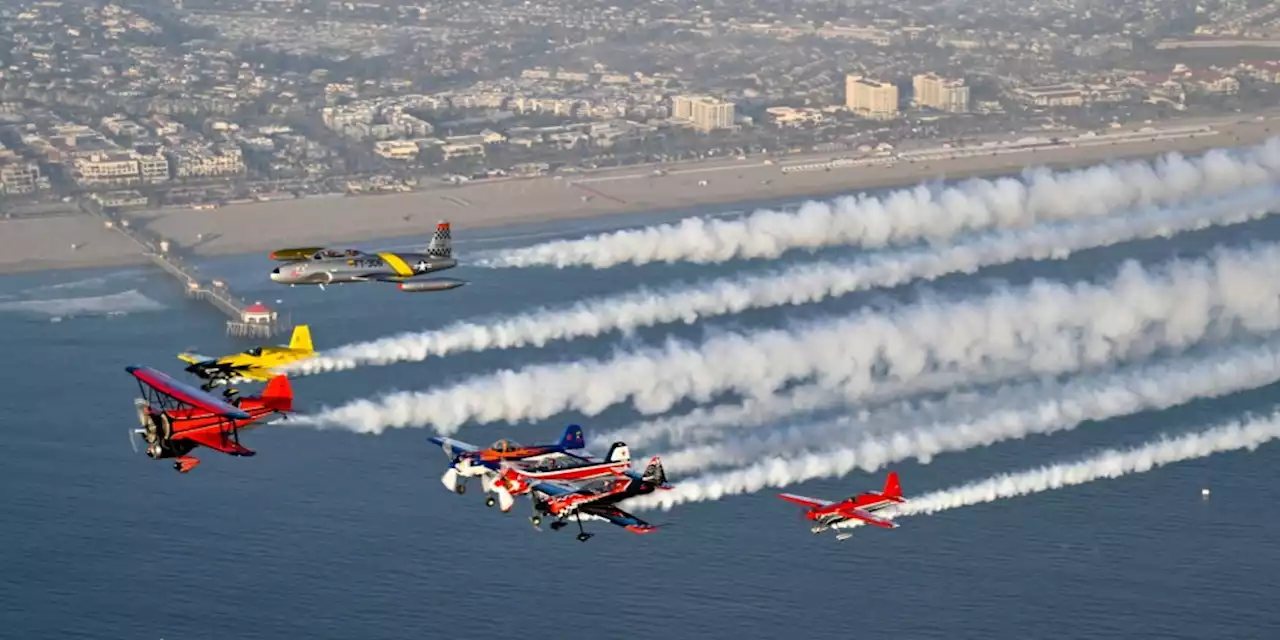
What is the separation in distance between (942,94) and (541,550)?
71.2m

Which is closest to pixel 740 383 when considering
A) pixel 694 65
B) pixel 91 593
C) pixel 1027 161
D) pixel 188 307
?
pixel 91 593

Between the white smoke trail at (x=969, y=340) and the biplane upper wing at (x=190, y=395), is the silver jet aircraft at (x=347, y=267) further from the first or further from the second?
the white smoke trail at (x=969, y=340)

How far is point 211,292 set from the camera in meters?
78.2

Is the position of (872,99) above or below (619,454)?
below

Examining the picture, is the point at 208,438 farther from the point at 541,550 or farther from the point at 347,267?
the point at 541,550

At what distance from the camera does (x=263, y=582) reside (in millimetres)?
52344

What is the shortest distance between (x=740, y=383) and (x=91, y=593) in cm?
1698

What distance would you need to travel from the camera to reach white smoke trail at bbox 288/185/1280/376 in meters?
44.5

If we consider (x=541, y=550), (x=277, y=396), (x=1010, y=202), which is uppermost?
(x=277, y=396)

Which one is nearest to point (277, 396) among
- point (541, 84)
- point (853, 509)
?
point (853, 509)

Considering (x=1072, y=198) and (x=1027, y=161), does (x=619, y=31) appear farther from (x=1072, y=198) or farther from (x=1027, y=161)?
(x=1072, y=198)

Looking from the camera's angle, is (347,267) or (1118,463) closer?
(347,267)

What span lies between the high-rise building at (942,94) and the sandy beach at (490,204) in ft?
42.6

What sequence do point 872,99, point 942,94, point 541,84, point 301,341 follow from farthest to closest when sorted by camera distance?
1. point 541,84
2. point 942,94
3. point 872,99
4. point 301,341
